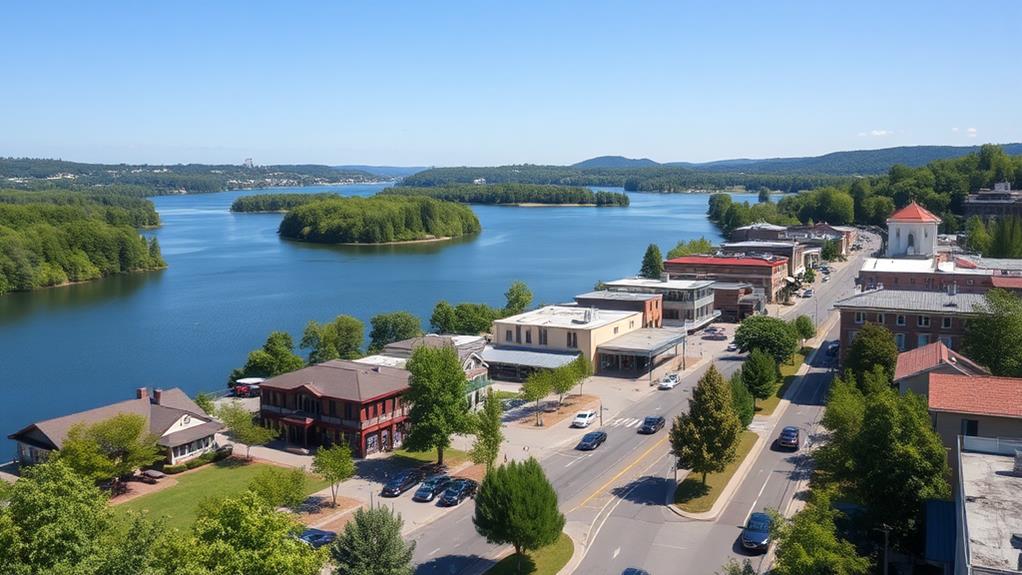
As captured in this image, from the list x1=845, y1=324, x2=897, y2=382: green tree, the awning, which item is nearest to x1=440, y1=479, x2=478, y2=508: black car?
x1=845, y1=324, x2=897, y2=382: green tree

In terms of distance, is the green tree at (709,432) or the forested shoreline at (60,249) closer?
the green tree at (709,432)

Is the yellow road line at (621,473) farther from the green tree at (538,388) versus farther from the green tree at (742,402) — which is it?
the green tree at (538,388)

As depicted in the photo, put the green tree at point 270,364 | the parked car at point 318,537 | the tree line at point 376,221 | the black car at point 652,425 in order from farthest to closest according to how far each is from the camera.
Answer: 1. the tree line at point 376,221
2. the green tree at point 270,364
3. the black car at point 652,425
4. the parked car at point 318,537

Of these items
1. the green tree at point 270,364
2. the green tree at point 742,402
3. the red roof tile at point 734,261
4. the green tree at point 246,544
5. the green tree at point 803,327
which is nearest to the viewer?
the green tree at point 246,544

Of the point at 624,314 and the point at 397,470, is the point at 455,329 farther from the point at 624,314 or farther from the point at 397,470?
the point at 397,470

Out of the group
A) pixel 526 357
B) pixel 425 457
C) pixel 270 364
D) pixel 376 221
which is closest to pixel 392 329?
pixel 270 364

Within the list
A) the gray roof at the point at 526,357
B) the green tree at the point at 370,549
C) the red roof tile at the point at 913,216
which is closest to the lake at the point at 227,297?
the gray roof at the point at 526,357
